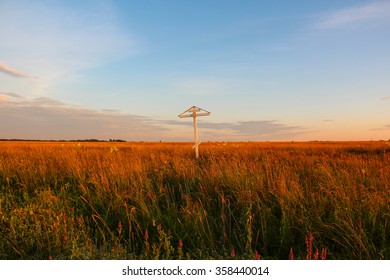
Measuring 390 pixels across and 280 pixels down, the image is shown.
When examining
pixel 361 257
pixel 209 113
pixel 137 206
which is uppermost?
pixel 209 113

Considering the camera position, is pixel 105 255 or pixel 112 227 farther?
pixel 112 227

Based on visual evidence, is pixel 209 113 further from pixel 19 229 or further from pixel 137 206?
pixel 19 229

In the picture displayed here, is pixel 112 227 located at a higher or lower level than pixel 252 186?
lower

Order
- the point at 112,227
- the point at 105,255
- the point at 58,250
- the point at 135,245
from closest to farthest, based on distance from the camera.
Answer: the point at 105,255, the point at 58,250, the point at 135,245, the point at 112,227

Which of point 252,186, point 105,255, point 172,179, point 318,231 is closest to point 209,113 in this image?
point 172,179

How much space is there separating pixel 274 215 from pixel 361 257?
4.42 feet

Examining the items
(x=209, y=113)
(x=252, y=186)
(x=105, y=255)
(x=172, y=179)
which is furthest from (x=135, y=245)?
(x=209, y=113)

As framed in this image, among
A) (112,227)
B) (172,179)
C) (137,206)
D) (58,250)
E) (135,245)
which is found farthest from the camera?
(172,179)

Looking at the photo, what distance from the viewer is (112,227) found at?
429cm

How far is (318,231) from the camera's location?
12.7 feet

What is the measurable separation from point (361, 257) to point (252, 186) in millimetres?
2248
